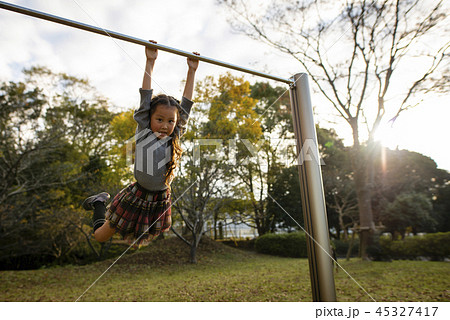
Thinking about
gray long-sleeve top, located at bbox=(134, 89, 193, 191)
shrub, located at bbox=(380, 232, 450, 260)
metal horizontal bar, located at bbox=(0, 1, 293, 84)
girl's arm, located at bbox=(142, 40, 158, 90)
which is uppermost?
metal horizontal bar, located at bbox=(0, 1, 293, 84)

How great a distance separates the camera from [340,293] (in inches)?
150

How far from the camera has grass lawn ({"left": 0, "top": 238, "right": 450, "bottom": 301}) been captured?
3854 mm

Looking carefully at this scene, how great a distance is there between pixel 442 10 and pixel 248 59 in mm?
4529

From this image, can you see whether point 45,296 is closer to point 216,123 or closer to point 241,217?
point 216,123

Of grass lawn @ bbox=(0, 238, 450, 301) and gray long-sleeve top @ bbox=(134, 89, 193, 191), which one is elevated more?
gray long-sleeve top @ bbox=(134, 89, 193, 191)

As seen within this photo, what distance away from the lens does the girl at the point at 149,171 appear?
1753mm

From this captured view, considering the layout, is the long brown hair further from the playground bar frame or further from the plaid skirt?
the playground bar frame

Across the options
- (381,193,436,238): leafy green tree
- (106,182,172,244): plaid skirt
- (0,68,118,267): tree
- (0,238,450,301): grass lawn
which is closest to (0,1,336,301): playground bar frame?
(106,182,172,244): plaid skirt

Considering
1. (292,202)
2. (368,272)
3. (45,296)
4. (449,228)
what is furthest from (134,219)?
(449,228)

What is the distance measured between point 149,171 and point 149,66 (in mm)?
719

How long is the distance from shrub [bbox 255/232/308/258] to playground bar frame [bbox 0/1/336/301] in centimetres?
817

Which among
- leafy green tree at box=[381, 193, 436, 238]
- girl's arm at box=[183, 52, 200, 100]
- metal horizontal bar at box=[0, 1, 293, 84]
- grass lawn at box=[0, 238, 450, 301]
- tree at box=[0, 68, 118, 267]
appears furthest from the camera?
leafy green tree at box=[381, 193, 436, 238]

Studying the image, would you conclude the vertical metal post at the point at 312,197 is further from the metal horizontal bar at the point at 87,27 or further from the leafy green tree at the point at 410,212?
the leafy green tree at the point at 410,212

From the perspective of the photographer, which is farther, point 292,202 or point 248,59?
point 292,202
